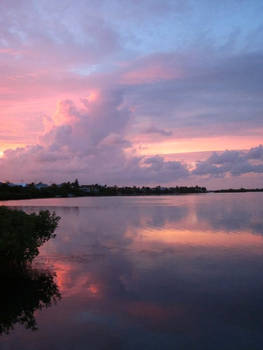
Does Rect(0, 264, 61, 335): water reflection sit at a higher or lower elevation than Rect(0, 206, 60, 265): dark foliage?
lower

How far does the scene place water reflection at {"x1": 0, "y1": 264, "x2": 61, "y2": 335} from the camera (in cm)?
1466

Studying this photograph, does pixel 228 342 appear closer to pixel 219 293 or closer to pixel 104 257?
pixel 219 293

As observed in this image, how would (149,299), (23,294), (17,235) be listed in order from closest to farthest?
(149,299) → (23,294) → (17,235)

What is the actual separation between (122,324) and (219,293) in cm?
608

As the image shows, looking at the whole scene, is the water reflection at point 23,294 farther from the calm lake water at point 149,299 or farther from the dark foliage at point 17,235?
the dark foliage at point 17,235

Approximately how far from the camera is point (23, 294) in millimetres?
17547

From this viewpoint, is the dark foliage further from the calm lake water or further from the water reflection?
the calm lake water

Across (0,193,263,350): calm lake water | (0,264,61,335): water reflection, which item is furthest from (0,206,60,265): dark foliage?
(0,193,263,350): calm lake water

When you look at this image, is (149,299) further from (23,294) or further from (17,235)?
(17,235)

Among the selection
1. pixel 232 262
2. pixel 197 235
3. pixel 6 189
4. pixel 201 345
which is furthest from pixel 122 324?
pixel 6 189

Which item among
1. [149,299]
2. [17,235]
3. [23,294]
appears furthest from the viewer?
[17,235]

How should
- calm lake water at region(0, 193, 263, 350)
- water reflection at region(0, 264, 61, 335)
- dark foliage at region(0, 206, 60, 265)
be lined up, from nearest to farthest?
calm lake water at region(0, 193, 263, 350) < water reflection at region(0, 264, 61, 335) < dark foliage at region(0, 206, 60, 265)

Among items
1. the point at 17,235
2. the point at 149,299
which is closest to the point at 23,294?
the point at 17,235

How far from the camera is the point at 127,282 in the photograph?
782 inches
